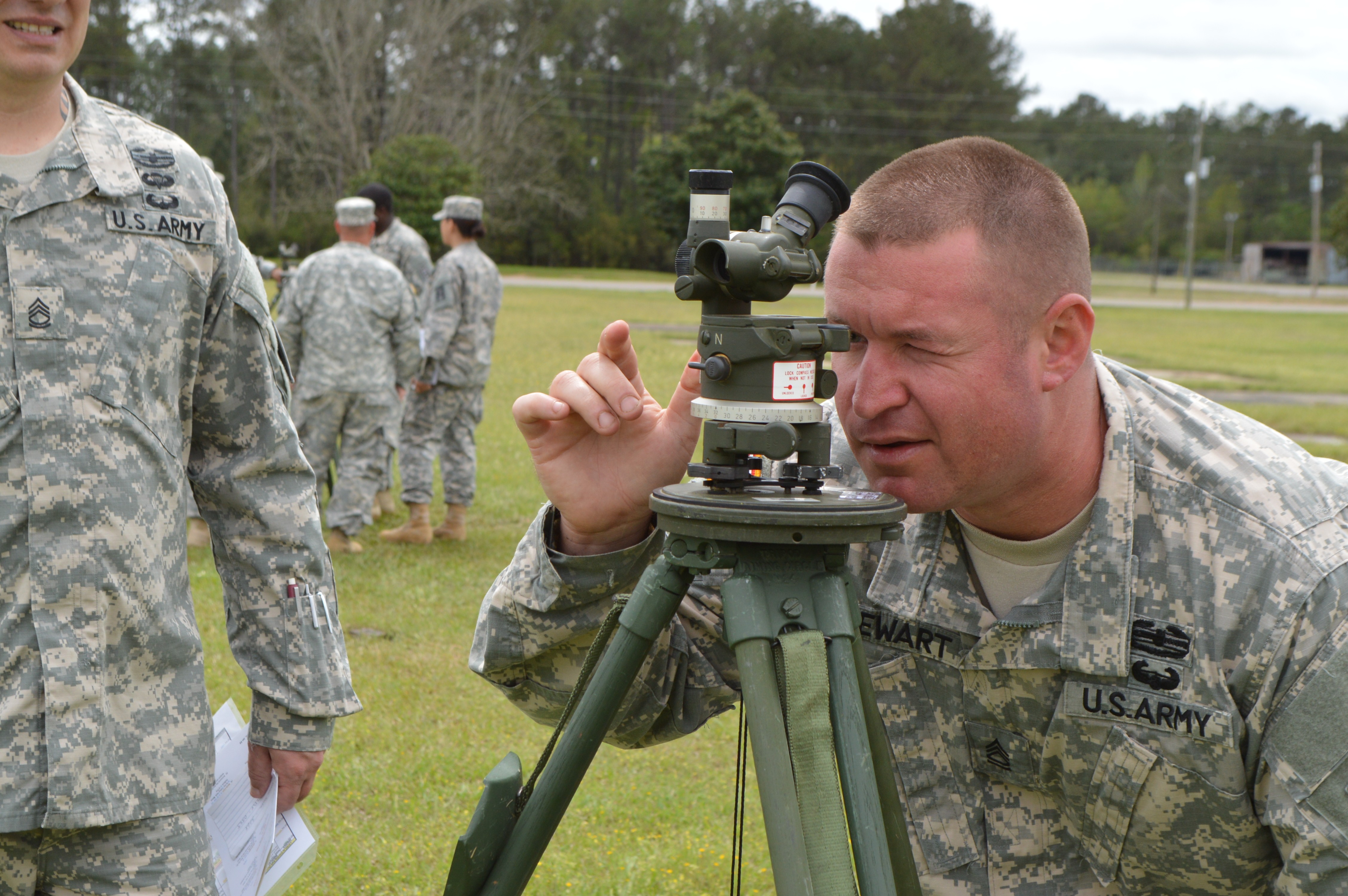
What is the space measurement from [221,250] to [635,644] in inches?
51.7

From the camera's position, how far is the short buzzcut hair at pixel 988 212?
204 cm

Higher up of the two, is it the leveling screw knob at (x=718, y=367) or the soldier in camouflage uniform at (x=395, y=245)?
the soldier in camouflage uniform at (x=395, y=245)

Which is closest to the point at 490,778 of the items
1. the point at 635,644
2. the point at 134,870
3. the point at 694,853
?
the point at 635,644

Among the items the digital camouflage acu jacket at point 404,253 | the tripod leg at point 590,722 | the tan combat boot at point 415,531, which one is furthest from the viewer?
the digital camouflage acu jacket at point 404,253

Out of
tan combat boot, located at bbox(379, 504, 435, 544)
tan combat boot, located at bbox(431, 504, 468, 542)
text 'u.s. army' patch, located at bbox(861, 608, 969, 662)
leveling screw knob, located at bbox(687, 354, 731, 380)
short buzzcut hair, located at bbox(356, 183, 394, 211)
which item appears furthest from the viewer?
short buzzcut hair, located at bbox(356, 183, 394, 211)

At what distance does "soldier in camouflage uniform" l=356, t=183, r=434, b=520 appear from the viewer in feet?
32.8

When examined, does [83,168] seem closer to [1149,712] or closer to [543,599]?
[543,599]

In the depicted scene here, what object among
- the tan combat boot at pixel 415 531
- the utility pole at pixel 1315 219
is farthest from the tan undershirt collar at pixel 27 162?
the utility pole at pixel 1315 219

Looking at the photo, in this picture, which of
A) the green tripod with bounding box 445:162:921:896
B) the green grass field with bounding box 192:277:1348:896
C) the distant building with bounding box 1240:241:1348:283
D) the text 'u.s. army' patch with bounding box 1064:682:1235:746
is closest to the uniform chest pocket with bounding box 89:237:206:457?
the green tripod with bounding box 445:162:921:896

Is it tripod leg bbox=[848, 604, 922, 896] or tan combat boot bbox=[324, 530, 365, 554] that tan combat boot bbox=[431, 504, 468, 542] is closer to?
tan combat boot bbox=[324, 530, 365, 554]

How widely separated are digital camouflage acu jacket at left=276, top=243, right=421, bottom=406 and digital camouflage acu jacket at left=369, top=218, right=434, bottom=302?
214 centimetres

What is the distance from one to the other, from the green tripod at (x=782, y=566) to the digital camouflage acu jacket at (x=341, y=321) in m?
6.76

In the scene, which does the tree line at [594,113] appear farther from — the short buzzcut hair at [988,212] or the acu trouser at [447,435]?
the short buzzcut hair at [988,212]

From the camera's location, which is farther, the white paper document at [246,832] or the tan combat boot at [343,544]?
the tan combat boot at [343,544]
